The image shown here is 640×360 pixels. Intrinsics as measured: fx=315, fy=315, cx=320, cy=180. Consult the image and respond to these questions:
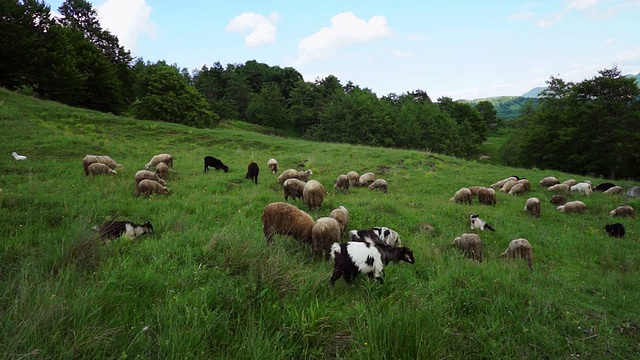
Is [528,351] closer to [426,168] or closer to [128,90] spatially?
[426,168]

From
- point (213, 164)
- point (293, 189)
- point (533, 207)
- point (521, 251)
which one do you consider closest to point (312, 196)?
point (293, 189)

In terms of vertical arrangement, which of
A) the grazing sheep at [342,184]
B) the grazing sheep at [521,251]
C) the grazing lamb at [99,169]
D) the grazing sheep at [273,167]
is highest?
the grazing lamb at [99,169]

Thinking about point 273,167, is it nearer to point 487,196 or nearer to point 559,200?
point 487,196

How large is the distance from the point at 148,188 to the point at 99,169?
3.81 metres

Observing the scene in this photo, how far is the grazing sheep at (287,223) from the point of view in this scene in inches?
274

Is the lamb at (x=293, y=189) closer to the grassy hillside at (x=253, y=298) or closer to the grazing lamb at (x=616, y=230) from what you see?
the grassy hillside at (x=253, y=298)

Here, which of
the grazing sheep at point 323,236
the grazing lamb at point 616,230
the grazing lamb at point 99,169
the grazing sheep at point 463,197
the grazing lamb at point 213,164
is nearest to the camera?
the grazing sheep at point 323,236

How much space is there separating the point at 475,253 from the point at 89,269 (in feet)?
25.8

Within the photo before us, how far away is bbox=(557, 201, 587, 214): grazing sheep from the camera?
13.8m

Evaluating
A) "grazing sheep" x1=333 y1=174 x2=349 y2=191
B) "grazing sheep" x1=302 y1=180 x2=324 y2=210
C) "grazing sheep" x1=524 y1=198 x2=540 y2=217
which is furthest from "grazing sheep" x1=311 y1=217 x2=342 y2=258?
"grazing sheep" x1=524 y1=198 x2=540 y2=217

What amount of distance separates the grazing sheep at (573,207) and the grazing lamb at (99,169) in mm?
19220

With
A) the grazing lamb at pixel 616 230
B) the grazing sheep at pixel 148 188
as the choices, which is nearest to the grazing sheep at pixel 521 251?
the grazing lamb at pixel 616 230

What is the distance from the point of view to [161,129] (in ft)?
92.4

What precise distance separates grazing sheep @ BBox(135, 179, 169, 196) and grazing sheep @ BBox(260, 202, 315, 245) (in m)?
5.32
